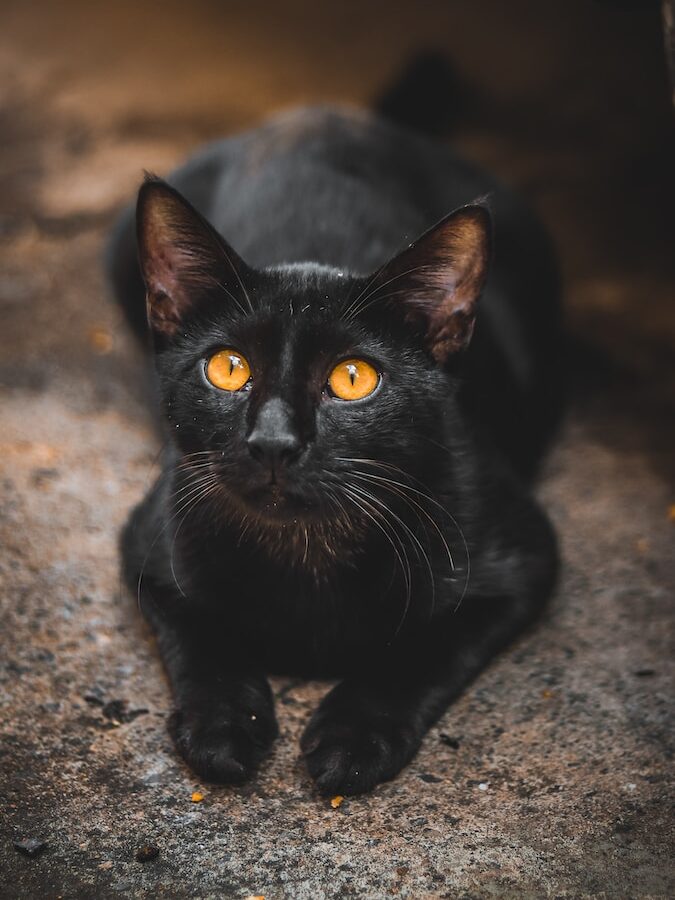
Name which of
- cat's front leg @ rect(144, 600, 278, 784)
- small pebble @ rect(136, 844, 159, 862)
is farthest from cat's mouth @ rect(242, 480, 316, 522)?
small pebble @ rect(136, 844, 159, 862)

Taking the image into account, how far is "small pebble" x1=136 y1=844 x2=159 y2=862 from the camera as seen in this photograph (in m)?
1.81

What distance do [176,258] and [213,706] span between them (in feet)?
2.98

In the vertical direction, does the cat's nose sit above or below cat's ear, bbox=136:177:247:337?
below

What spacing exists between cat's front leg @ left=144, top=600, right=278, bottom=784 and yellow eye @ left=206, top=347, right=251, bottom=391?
0.55 metres

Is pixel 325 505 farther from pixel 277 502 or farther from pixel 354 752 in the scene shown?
pixel 354 752

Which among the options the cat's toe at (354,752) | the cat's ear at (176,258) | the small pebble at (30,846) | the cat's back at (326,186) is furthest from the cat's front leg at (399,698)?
the cat's back at (326,186)

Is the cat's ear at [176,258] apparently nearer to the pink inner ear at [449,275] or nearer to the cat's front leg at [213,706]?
the pink inner ear at [449,275]

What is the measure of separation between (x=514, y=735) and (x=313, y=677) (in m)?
0.45

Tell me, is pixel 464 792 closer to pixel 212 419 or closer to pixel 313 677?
pixel 313 677

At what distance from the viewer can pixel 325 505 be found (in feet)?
6.51

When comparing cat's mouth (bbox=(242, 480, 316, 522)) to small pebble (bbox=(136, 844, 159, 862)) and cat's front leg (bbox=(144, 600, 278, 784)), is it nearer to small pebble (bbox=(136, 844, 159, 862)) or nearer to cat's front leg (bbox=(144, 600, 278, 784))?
cat's front leg (bbox=(144, 600, 278, 784))

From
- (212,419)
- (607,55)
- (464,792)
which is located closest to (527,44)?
(607,55)

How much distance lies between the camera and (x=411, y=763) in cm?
208

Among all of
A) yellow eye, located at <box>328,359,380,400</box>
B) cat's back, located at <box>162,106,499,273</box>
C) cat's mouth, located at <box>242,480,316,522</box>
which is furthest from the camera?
cat's back, located at <box>162,106,499,273</box>
